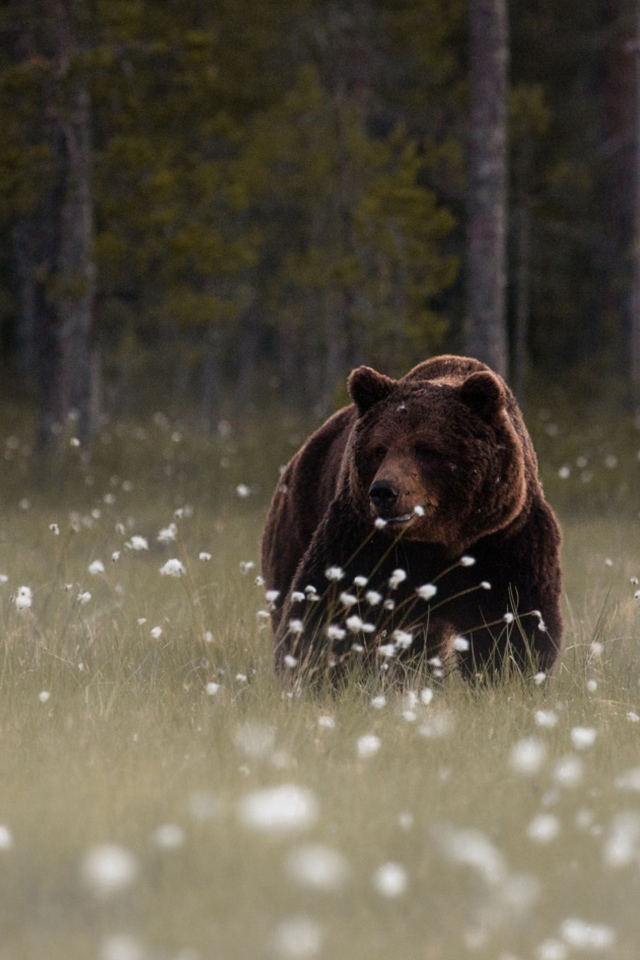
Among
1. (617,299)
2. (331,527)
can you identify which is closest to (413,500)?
(331,527)

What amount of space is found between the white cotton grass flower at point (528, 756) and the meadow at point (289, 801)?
0.01 m

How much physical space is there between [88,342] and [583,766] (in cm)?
1472

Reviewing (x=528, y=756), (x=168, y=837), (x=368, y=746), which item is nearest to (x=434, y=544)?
(x=368, y=746)

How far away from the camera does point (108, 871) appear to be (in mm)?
2457

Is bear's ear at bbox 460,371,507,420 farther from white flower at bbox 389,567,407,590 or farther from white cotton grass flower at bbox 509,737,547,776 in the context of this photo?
white cotton grass flower at bbox 509,737,547,776

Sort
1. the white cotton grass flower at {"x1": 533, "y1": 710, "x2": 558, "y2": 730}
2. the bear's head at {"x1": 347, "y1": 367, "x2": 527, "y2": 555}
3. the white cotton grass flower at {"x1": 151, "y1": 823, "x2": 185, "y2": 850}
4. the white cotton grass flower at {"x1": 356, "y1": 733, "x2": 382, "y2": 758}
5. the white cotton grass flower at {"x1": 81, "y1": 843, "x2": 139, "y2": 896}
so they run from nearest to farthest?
1. the white cotton grass flower at {"x1": 81, "y1": 843, "x2": 139, "y2": 896}
2. the white cotton grass flower at {"x1": 151, "y1": 823, "x2": 185, "y2": 850}
3. the white cotton grass flower at {"x1": 356, "y1": 733, "x2": 382, "y2": 758}
4. the white cotton grass flower at {"x1": 533, "y1": 710, "x2": 558, "y2": 730}
5. the bear's head at {"x1": 347, "y1": 367, "x2": 527, "y2": 555}

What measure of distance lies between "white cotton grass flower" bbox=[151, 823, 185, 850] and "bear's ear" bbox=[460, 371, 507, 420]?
2.35 m

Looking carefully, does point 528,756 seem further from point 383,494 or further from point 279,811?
point 383,494

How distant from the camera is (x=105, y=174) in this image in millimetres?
14906

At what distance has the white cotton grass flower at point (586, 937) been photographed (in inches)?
109

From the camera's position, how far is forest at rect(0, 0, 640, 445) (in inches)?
524

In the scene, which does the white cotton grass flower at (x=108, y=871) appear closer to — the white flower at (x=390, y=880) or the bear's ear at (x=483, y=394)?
the white flower at (x=390, y=880)

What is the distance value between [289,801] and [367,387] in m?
2.78

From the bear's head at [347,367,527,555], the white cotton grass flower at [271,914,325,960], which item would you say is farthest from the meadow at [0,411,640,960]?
the bear's head at [347,367,527,555]
